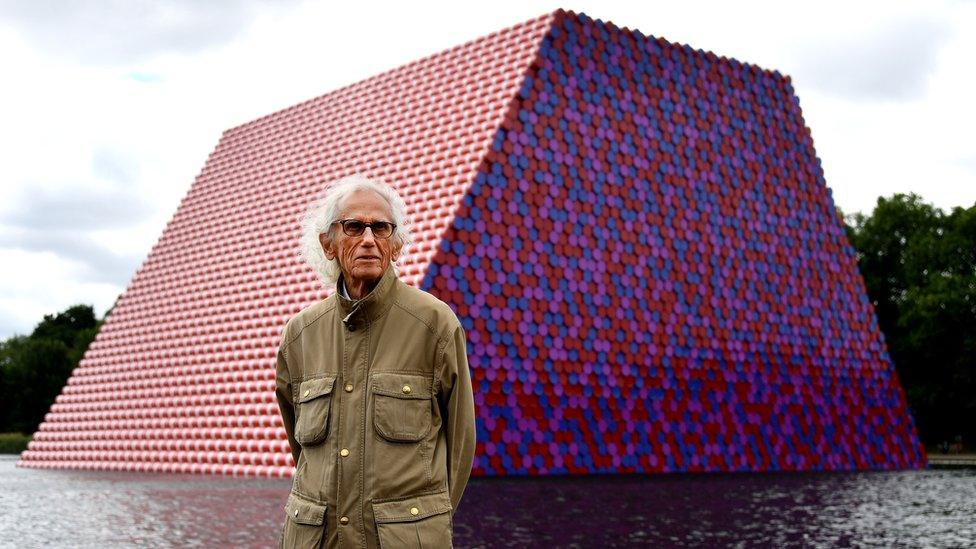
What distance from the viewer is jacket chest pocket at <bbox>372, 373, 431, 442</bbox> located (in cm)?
275

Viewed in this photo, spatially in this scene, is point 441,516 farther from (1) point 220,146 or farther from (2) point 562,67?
(1) point 220,146

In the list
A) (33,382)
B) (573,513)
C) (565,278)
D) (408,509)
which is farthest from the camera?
(33,382)

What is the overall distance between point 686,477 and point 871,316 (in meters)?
9.18

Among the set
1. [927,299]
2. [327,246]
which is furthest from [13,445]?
[327,246]

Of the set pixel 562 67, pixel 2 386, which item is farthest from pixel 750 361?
pixel 2 386

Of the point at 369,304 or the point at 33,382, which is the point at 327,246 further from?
the point at 33,382

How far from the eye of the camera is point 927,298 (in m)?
39.0

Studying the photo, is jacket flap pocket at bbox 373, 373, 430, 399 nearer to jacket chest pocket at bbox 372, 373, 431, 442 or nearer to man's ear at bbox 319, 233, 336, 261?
jacket chest pocket at bbox 372, 373, 431, 442

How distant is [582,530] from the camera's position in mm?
10125

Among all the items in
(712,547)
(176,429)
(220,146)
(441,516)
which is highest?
(220,146)

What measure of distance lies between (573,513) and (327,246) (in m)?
9.19

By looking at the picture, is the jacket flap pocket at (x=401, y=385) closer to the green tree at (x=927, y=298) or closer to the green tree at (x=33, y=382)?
the green tree at (x=927, y=298)

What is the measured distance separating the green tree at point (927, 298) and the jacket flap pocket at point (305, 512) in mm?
38606

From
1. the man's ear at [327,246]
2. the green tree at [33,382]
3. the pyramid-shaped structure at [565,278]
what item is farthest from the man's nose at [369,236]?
the green tree at [33,382]
